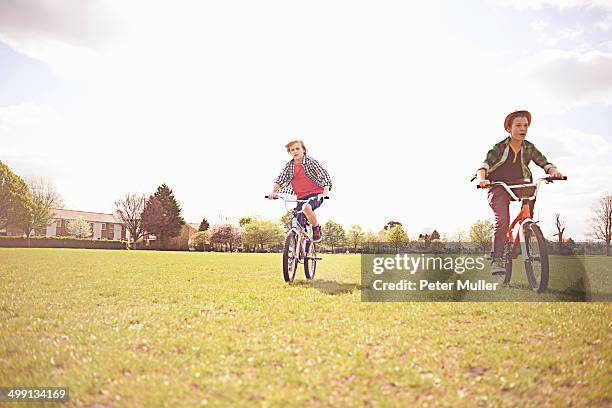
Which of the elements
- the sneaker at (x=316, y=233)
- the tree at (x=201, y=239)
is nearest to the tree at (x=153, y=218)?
the tree at (x=201, y=239)

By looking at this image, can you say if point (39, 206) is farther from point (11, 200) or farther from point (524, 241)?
point (524, 241)

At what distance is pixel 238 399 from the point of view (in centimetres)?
281

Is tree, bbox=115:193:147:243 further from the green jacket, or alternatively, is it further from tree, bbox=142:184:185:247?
the green jacket

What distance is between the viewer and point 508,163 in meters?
7.86

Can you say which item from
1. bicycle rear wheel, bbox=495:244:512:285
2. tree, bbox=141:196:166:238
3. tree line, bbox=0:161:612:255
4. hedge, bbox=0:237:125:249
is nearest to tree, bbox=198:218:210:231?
tree line, bbox=0:161:612:255

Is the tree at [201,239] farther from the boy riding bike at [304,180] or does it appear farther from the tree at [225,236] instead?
the boy riding bike at [304,180]

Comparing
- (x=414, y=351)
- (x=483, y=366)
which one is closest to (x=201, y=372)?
(x=414, y=351)

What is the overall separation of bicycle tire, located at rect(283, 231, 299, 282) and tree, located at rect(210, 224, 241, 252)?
73.0m

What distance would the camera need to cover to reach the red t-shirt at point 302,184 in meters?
9.70

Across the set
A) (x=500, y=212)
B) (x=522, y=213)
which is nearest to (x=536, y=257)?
(x=522, y=213)

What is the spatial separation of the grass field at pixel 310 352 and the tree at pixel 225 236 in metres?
76.0

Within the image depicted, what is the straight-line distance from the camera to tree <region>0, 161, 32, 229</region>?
50.0m

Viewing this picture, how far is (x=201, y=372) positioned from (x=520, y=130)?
721cm

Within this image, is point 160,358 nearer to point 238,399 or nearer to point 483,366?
point 238,399
